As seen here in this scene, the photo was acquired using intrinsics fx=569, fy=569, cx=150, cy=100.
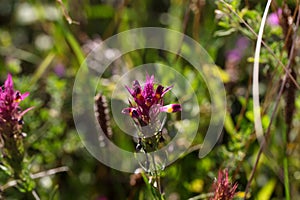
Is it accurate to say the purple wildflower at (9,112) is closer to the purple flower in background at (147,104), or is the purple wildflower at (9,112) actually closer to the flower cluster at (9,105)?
the flower cluster at (9,105)

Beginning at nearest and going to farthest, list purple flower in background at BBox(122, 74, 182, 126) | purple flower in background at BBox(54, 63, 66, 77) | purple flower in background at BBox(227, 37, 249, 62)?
1. purple flower in background at BBox(122, 74, 182, 126)
2. purple flower in background at BBox(227, 37, 249, 62)
3. purple flower in background at BBox(54, 63, 66, 77)

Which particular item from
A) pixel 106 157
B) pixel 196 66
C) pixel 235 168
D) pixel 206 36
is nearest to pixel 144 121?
pixel 235 168

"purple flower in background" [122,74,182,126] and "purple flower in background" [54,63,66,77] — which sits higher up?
"purple flower in background" [54,63,66,77]

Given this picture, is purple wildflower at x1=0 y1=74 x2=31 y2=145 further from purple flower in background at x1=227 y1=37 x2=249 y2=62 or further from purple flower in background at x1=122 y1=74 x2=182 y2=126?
purple flower in background at x1=227 y1=37 x2=249 y2=62

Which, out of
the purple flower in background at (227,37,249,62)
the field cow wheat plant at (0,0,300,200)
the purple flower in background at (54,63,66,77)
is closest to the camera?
the field cow wheat plant at (0,0,300,200)

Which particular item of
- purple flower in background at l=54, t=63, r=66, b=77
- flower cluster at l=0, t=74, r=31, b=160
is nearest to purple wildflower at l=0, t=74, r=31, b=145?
flower cluster at l=0, t=74, r=31, b=160

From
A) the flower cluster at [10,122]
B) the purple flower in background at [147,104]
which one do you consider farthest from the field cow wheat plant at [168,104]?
the purple flower in background at [147,104]

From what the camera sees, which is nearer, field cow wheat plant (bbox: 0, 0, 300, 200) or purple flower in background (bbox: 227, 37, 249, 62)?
field cow wheat plant (bbox: 0, 0, 300, 200)
